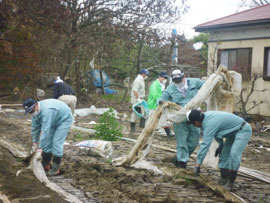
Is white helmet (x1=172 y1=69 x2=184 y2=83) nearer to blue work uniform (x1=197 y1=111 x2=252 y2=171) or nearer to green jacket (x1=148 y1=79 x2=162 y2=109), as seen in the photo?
blue work uniform (x1=197 y1=111 x2=252 y2=171)

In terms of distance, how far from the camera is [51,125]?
665 cm

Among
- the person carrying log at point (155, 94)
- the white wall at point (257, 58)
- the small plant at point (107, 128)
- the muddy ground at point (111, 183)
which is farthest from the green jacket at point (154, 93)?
the white wall at point (257, 58)

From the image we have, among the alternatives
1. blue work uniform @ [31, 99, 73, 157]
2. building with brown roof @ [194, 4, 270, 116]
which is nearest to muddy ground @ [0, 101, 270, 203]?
blue work uniform @ [31, 99, 73, 157]

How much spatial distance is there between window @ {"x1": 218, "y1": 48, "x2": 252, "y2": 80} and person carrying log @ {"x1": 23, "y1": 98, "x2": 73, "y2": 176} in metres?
10.6

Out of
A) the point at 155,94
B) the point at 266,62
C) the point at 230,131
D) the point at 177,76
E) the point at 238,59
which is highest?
the point at 238,59

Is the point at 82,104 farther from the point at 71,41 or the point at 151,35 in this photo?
the point at 151,35

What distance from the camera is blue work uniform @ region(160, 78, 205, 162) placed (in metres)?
6.98

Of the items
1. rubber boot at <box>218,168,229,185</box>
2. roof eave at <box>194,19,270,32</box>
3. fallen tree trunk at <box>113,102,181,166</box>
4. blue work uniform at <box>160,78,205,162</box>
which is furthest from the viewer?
roof eave at <box>194,19,270,32</box>

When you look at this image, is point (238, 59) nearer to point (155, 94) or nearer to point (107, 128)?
point (155, 94)

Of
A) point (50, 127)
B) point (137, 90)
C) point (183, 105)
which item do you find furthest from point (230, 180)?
point (137, 90)

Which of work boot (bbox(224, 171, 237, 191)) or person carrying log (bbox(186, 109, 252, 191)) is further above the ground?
person carrying log (bbox(186, 109, 252, 191))

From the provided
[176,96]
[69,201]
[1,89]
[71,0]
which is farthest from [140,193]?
[1,89]

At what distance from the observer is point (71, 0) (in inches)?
682

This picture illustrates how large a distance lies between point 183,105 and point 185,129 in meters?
0.57
